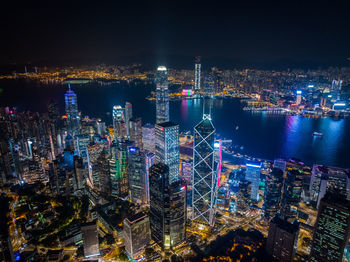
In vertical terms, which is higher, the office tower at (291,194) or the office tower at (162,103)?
the office tower at (162,103)

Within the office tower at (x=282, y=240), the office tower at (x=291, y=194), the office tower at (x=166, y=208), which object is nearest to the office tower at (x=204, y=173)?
the office tower at (x=166, y=208)

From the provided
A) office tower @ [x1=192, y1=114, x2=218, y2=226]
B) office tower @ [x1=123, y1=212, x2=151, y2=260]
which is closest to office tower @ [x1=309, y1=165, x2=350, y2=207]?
office tower @ [x1=192, y1=114, x2=218, y2=226]

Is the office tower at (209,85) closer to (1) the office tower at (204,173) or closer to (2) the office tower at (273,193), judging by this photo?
(2) the office tower at (273,193)

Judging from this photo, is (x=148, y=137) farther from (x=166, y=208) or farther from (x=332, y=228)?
(x=332, y=228)

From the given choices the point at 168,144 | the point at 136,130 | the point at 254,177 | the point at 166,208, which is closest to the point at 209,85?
the point at 136,130

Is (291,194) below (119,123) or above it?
below

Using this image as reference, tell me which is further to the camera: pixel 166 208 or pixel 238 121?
pixel 238 121

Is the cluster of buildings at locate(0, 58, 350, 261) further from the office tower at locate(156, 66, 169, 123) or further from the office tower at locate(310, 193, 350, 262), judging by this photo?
the office tower at locate(156, 66, 169, 123)
